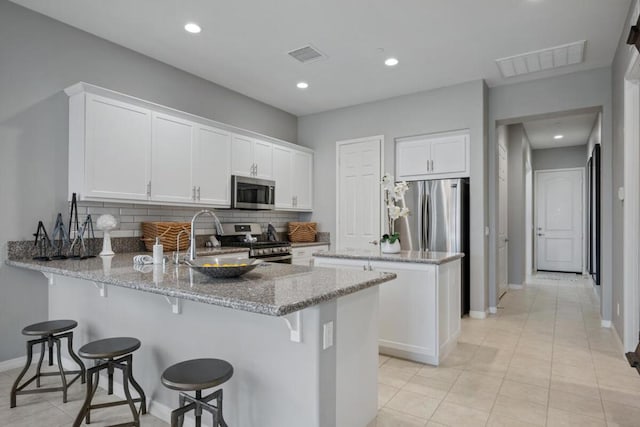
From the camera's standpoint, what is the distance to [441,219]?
4.65 metres

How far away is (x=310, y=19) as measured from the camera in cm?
324

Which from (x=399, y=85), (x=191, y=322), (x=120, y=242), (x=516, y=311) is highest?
(x=399, y=85)

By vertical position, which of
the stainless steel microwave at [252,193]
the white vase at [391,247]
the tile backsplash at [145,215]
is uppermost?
the stainless steel microwave at [252,193]

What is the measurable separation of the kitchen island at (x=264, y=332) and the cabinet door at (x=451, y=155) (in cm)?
313

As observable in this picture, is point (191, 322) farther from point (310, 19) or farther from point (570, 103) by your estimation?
point (570, 103)

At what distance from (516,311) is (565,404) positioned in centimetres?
269

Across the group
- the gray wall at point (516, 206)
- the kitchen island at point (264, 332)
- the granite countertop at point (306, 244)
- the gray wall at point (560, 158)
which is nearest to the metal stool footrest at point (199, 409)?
the kitchen island at point (264, 332)

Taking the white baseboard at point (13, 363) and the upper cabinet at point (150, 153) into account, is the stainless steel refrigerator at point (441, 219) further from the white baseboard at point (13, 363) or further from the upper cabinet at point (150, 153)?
the white baseboard at point (13, 363)

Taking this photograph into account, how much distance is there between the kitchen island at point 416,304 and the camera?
3.04m

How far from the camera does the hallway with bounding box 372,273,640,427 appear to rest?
2287 mm

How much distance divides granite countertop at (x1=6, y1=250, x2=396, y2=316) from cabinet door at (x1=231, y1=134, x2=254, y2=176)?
2.25 m

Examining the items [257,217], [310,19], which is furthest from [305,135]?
[310,19]

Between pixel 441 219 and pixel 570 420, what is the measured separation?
2687mm

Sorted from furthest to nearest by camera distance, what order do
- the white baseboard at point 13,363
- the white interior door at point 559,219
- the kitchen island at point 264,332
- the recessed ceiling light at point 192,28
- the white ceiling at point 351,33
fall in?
the white interior door at point 559,219, the recessed ceiling light at point 192,28, the white ceiling at point 351,33, the white baseboard at point 13,363, the kitchen island at point 264,332
